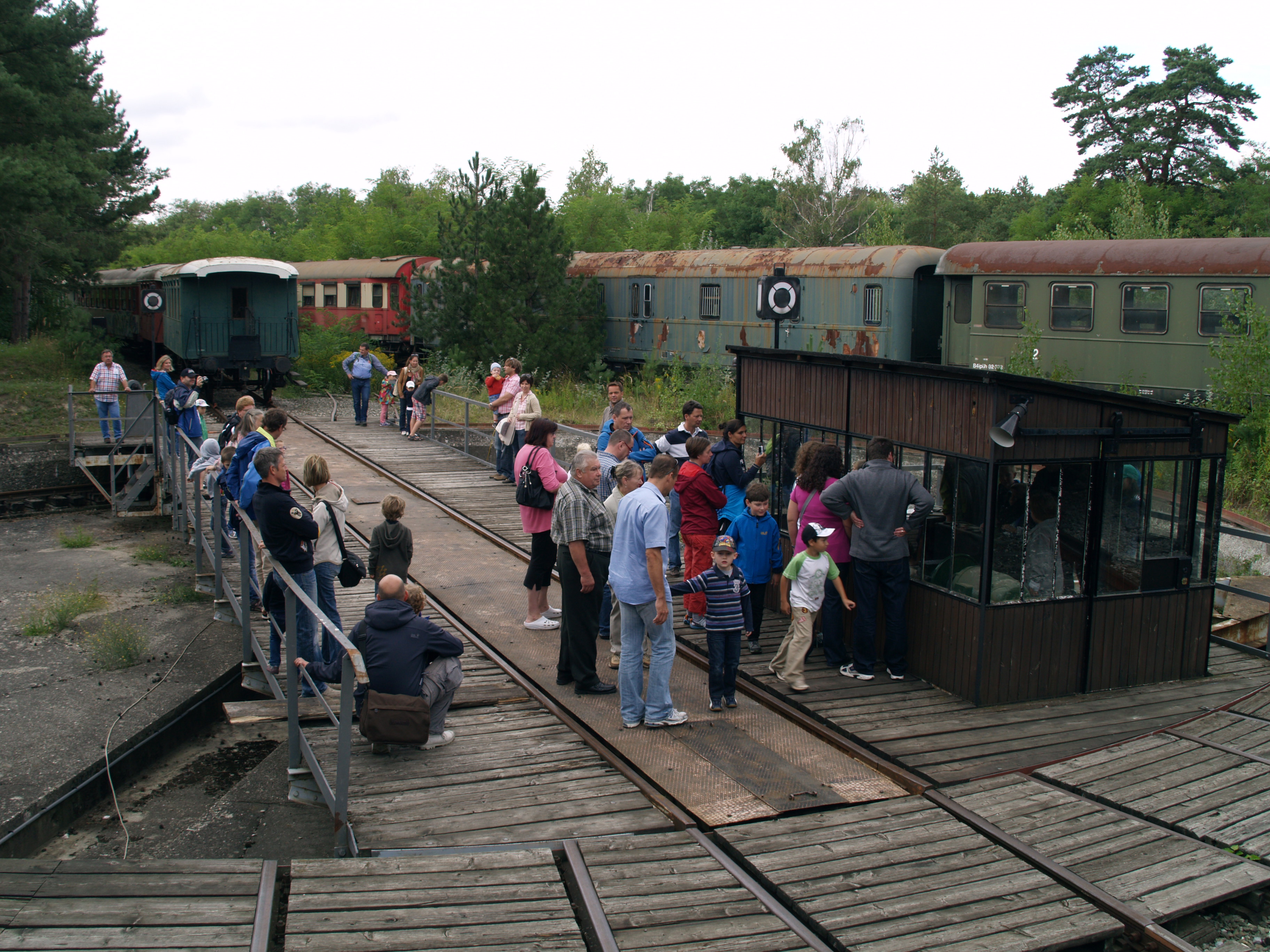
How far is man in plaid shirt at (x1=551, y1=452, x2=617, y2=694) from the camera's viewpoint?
23.5 feet

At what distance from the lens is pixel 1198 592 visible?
25.8 ft

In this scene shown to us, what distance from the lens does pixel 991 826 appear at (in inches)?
217

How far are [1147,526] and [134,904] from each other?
22.7 ft

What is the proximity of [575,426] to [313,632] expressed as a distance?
44.1 feet

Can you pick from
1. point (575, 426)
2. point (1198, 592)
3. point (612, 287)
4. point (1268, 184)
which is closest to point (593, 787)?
point (1198, 592)

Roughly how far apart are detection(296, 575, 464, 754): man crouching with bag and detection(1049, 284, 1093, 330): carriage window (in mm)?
15033

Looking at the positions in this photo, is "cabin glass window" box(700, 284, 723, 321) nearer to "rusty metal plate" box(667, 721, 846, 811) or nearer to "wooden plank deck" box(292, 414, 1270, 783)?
"wooden plank deck" box(292, 414, 1270, 783)

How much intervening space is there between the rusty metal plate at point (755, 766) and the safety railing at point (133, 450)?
13.6m

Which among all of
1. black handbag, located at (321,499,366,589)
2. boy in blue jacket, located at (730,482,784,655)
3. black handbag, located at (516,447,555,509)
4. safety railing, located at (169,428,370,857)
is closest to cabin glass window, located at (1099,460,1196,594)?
boy in blue jacket, located at (730,482,784,655)

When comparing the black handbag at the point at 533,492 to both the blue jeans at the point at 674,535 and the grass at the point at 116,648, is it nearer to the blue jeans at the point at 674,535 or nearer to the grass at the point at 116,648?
the blue jeans at the point at 674,535

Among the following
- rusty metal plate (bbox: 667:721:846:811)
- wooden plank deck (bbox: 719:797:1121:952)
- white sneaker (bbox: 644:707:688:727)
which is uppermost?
white sneaker (bbox: 644:707:688:727)

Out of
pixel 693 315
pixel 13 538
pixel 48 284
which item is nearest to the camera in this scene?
pixel 13 538

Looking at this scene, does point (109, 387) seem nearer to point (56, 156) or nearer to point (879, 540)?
point (56, 156)

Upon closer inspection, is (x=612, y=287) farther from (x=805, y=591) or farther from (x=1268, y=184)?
(x=1268, y=184)
